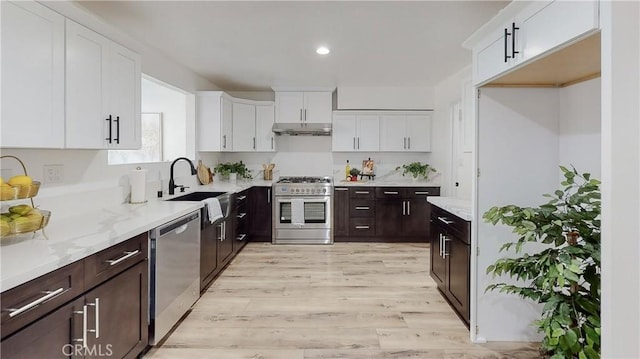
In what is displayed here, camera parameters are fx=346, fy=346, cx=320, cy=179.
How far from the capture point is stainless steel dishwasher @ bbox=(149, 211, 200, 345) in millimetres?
2182

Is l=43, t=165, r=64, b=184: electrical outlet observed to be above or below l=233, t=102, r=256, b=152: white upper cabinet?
below

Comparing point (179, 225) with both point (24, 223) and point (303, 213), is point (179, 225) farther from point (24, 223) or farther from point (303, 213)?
point (303, 213)

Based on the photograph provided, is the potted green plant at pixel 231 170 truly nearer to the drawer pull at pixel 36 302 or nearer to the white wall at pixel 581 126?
the drawer pull at pixel 36 302

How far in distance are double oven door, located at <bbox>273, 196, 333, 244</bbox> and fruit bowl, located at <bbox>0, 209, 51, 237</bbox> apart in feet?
11.6

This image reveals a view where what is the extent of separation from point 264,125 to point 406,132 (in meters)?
2.27

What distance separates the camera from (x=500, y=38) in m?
1.99

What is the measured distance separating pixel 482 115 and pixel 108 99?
249 centimetres

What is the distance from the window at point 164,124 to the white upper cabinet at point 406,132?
2.94 m

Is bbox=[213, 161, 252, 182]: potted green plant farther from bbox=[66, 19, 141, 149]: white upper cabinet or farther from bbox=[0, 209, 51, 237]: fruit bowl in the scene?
bbox=[0, 209, 51, 237]: fruit bowl

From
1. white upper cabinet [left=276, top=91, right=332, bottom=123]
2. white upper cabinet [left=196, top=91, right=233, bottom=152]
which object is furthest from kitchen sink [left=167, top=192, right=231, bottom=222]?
white upper cabinet [left=276, top=91, right=332, bottom=123]

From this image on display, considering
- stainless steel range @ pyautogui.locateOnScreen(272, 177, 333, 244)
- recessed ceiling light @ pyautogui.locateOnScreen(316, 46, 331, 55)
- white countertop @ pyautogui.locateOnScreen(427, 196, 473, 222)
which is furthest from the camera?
stainless steel range @ pyautogui.locateOnScreen(272, 177, 333, 244)

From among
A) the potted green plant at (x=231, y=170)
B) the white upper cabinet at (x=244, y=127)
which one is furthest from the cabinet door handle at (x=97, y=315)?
the white upper cabinet at (x=244, y=127)

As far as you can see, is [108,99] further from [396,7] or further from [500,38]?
[500,38]

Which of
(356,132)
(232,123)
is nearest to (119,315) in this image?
(232,123)
